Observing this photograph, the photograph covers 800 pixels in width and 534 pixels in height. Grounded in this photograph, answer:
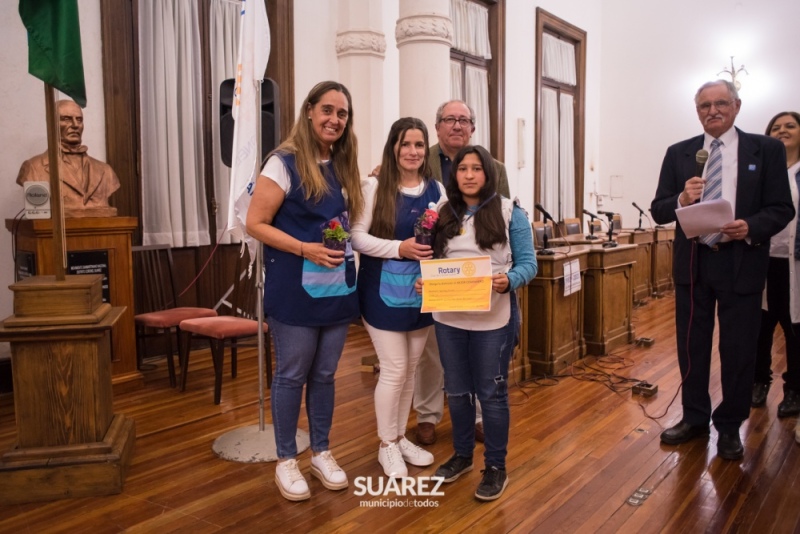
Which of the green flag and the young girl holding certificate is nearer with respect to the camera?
the young girl holding certificate

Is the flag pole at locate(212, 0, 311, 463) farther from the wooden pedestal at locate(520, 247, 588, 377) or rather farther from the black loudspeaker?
the wooden pedestal at locate(520, 247, 588, 377)

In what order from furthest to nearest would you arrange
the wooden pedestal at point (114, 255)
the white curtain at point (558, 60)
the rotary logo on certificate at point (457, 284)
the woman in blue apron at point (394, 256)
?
the white curtain at point (558, 60) → the wooden pedestal at point (114, 255) → the woman in blue apron at point (394, 256) → the rotary logo on certificate at point (457, 284)

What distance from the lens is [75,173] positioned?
3.82 m

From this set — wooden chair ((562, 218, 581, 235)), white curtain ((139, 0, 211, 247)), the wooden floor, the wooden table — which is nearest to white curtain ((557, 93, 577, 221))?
wooden chair ((562, 218, 581, 235))

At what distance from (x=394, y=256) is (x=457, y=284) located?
29 centimetres

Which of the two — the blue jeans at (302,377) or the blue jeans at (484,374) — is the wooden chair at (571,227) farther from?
the blue jeans at (302,377)

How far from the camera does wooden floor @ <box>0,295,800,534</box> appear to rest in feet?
7.48

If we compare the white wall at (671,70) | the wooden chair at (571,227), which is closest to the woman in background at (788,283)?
the wooden chair at (571,227)

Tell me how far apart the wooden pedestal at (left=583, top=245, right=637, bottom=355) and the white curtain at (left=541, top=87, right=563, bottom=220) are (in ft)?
14.4

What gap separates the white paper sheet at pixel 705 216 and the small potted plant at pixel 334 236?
4.75ft

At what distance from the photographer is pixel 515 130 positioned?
861cm

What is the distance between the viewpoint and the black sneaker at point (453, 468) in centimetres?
255

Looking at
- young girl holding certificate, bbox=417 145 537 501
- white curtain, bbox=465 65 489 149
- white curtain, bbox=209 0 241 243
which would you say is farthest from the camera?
white curtain, bbox=465 65 489 149

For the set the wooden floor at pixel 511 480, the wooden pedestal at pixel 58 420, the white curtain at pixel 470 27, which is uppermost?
the white curtain at pixel 470 27
